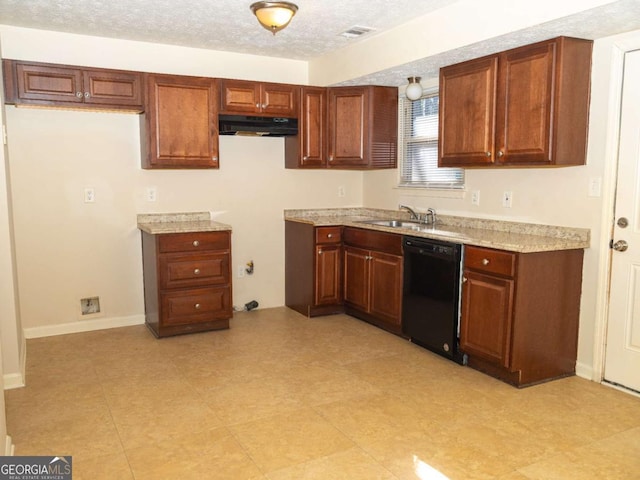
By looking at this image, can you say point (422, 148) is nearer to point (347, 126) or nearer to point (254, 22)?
point (347, 126)

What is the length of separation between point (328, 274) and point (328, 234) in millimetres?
366

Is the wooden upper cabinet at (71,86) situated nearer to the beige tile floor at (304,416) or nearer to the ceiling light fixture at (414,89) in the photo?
the beige tile floor at (304,416)

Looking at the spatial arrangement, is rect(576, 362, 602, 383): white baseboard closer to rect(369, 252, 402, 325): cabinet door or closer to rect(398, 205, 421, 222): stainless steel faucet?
rect(369, 252, 402, 325): cabinet door

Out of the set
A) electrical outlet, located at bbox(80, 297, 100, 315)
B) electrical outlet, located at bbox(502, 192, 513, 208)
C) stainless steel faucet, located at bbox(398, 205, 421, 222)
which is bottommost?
electrical outlet, located at bbox(80, 297, 100, 315)

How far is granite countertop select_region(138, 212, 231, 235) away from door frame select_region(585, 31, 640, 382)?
2.74 m

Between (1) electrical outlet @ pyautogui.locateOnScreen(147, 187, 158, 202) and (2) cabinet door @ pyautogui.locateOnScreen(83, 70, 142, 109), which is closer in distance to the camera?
(2) cabinet door @ pyautogui.locateOnScreen(83, 70, 142, 109)

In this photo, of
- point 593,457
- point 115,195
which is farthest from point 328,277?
point 593,457

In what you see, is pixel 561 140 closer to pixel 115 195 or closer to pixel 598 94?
pixel 598 94

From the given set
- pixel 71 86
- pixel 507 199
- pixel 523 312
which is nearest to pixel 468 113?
pixel 507 199

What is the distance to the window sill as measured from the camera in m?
4.33

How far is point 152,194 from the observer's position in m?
4.59

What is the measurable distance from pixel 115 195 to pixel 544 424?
11.8 feet

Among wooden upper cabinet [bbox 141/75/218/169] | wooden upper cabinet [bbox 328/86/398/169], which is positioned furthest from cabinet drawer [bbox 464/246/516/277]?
wooden upper cabinet [bbox 141/75/218/169]

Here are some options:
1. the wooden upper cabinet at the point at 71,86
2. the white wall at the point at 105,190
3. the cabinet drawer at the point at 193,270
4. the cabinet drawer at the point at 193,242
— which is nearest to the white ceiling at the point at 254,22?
the white wall at the point at 105,190
